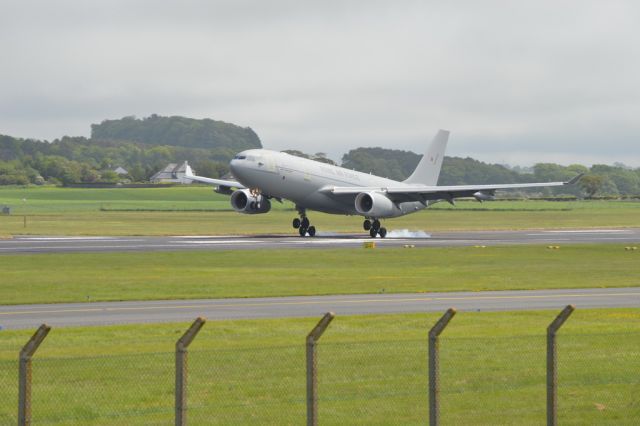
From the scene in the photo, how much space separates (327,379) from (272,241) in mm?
48573

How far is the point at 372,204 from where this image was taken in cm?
7269

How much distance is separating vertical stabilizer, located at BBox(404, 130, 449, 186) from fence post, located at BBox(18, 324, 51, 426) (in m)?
74.1

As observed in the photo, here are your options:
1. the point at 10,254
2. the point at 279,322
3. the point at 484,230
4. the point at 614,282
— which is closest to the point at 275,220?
the point at 484,230

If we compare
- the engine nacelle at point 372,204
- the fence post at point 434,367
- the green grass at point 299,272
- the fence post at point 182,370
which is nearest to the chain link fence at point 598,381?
the fence post at point 434,367

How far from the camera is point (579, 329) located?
25.8m

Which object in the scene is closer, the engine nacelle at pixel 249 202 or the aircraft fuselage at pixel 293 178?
the aircraft fuselage at pixel 293 178

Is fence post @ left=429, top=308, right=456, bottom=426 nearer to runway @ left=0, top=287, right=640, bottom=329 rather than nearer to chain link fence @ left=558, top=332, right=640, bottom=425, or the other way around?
chain link fence @ left=558, top=332, right=640, bottom=425

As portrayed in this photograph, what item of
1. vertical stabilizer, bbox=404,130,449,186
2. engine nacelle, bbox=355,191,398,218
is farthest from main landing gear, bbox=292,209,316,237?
vertical stabilizer, bbox=404,130,449,186

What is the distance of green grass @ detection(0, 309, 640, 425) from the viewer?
52.4 feet

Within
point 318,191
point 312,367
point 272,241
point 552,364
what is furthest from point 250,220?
point 312,367

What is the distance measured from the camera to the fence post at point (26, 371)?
12039mm

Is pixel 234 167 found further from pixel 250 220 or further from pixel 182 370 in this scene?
pixel 182 370

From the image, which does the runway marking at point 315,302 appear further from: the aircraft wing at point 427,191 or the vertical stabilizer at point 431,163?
the vertical stabilizer at point 431,163

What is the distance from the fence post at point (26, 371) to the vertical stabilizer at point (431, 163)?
74054mm
